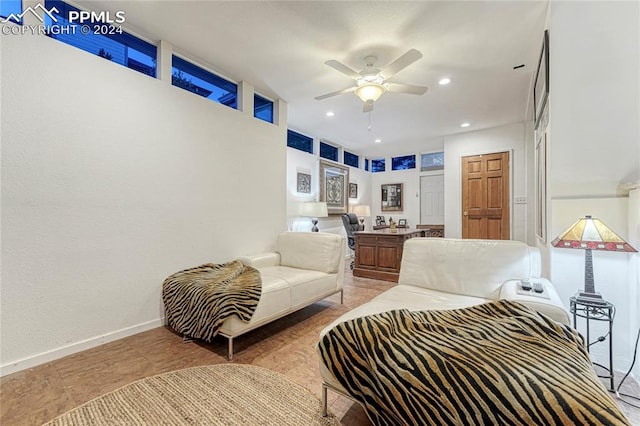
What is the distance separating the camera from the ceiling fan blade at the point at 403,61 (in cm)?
226

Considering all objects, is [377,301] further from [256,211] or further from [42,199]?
[42,199]

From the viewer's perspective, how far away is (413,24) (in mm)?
2412

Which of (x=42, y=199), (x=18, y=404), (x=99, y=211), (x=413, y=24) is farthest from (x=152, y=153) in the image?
(x=413, y=24)

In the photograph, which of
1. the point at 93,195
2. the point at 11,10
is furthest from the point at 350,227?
the point at 11,10

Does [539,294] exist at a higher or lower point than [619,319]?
higher

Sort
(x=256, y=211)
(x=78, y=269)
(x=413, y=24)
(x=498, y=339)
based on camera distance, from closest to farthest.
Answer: (x=498, y=339), (x=78, y=269), (x=413, y=24), (x=256, y=211)

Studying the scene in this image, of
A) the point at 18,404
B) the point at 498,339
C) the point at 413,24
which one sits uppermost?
the point at 413,24

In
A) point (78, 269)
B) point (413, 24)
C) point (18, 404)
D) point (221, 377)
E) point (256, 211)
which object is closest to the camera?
point (18, 404)

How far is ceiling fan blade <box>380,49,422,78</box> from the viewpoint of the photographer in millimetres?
2264

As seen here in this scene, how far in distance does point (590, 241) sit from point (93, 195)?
12.2 ft

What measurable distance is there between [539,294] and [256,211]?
122 inches

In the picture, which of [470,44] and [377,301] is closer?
[377,301]

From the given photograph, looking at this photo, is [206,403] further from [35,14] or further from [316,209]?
[316,209]

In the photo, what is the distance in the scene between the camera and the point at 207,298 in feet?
7.24
